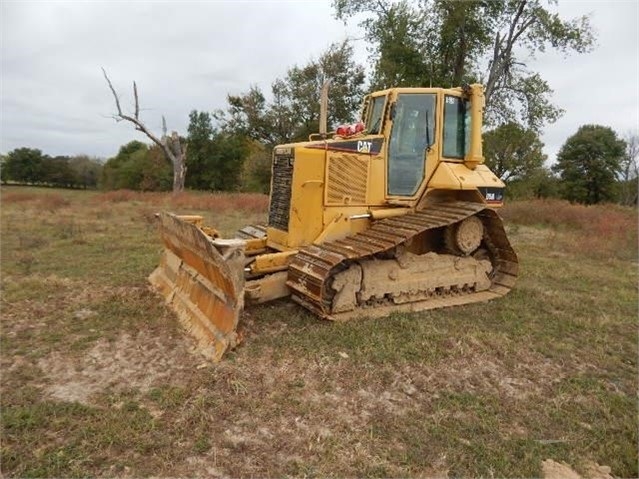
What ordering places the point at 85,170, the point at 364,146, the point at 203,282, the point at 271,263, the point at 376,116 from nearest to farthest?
the point at 203,282 → the point at 271,263 → the point at 364,146 → the point at 376,116 → the point at 85,170

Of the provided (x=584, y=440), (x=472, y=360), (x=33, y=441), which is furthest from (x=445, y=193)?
(x=33, y=441)

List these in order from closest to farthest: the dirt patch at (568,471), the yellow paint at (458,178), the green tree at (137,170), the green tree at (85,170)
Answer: the dirt patch at (568,471), the yellow paint at (458,178), the green tree at (137,170), the green tree at (85,170)

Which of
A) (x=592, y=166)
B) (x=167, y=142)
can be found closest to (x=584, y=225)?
(x=167, y=142)

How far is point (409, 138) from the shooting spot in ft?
21.5

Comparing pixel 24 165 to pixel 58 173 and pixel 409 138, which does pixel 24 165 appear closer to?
pixel 58 173

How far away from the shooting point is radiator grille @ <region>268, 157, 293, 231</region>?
6.16m

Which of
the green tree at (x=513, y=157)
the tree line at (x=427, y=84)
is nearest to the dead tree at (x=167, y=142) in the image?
the tree line at (x=427, y=84)

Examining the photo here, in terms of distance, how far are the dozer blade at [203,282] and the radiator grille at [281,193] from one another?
3.95 ft

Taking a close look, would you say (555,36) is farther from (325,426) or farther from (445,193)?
(325,426)

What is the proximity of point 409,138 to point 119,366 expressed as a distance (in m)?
4.42

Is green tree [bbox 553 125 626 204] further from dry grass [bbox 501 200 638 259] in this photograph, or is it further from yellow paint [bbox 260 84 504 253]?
yellow paint [bbox 260 84 504 253]

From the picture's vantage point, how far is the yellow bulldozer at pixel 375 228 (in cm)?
555

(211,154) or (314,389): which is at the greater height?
(211,154)

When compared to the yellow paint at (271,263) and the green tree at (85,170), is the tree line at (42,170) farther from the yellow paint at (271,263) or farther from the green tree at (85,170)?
the yellow paint at (271,263)
